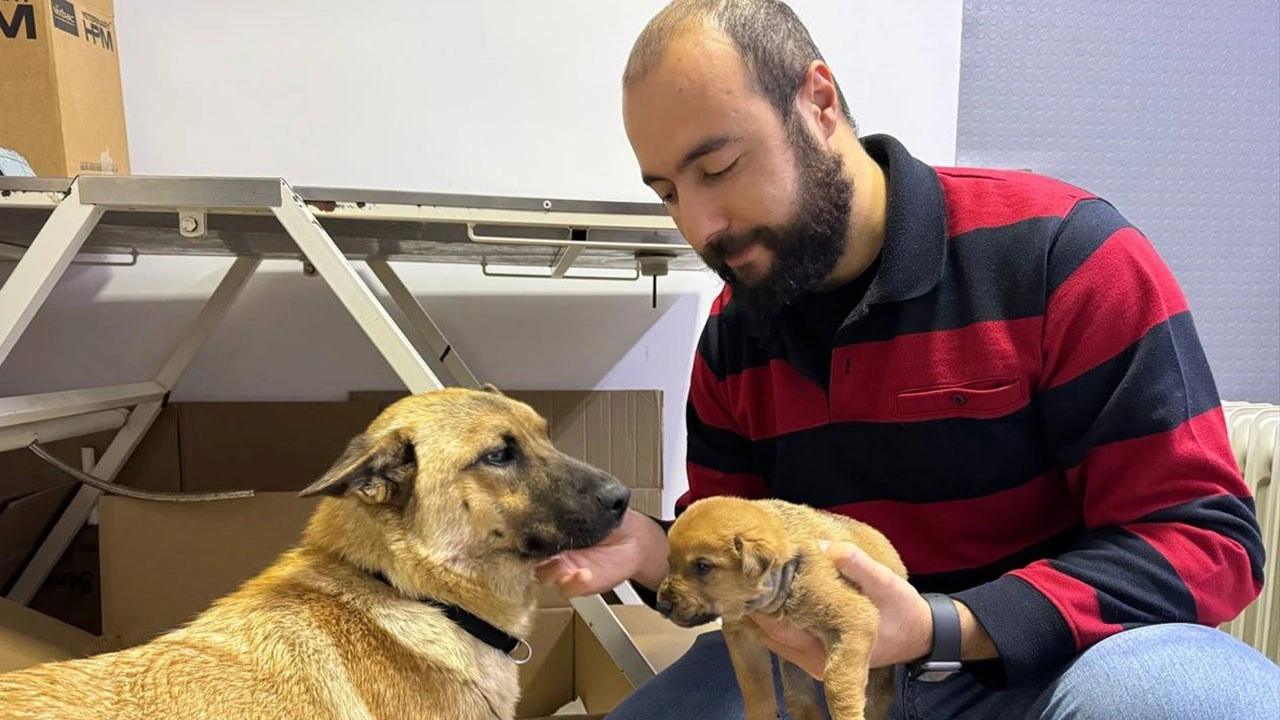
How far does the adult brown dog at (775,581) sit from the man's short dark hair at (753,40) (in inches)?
23.2

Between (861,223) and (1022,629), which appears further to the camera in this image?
(861,223)

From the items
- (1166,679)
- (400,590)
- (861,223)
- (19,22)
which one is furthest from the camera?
(19,22)

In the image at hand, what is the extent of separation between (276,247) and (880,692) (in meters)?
1.70

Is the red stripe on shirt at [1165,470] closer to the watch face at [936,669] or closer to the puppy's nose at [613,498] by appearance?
the watch face at [936,669]

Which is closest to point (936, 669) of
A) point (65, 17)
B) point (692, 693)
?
point (692, 693)

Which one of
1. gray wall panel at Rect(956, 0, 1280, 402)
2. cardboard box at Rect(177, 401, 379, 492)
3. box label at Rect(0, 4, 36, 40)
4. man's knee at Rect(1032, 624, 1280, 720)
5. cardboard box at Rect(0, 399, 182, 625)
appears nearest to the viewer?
man's knee at Rect(1032, 624, 1280, 720)

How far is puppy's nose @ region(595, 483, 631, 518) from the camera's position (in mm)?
1111

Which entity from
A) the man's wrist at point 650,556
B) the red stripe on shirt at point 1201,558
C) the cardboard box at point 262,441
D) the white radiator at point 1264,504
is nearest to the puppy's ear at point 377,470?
the man's wrist at point 650,556

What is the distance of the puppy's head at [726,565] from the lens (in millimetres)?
905

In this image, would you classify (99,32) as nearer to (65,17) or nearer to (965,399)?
(65,17)

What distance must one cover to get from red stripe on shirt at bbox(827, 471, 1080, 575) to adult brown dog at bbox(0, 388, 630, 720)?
0.49 meters

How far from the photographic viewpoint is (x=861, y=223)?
3.84 ft

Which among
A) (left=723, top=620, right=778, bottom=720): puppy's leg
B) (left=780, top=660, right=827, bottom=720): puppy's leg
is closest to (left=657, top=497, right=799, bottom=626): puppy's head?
(left=723, top=620, right=778, bottom=720): puppy's leg

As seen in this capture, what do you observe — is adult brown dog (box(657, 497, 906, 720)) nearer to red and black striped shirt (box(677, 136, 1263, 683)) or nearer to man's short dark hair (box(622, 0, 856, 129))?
red and black striped shirt (box(677, 136, 1263, 683))
